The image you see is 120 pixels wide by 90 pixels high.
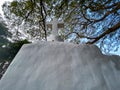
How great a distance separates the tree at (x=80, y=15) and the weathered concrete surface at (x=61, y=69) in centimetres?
289

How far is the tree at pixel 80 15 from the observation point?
504 centimetres

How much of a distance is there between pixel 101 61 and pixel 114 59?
8.4 inches

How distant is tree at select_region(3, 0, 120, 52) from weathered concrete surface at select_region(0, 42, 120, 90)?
289cm

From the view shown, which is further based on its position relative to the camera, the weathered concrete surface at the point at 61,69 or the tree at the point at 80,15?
the tree at the point at 80,15

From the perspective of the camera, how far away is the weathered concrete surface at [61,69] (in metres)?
1.75

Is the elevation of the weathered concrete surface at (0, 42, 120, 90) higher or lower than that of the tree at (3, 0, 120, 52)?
higher

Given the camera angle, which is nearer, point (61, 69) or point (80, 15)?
point (61, 69)

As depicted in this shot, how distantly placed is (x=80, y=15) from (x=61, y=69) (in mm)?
4502

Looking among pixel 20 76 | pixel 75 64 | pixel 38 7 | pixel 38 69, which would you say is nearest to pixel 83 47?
pixel 75 64

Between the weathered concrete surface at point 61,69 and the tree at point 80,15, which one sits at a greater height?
the weathered concrete surface at point 61,69

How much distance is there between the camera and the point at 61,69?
1885 millimetres

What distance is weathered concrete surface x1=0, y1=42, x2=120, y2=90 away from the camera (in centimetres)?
175

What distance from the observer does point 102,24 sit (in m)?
6.44

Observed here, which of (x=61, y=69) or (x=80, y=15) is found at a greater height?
(x=61, y=69)
